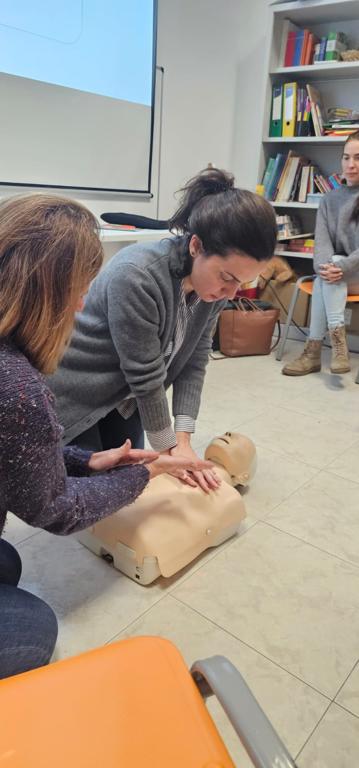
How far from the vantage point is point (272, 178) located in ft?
11.0

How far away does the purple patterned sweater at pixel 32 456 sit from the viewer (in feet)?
2.15

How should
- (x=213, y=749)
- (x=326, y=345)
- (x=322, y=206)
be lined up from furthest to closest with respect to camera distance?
(x=326, y=345) < (x=322, y=206) < (x=213, y=749)

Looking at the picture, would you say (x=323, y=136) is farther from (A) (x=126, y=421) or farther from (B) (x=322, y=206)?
(A) (x=126, y=421)

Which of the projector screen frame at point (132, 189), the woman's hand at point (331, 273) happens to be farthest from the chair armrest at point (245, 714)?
the woman's hand at point (331, 273)

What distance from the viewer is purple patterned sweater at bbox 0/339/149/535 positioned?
66cm

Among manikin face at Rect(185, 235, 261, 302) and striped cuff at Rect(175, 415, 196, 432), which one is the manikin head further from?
manikin face at Rect(185, 235, 261, 302)

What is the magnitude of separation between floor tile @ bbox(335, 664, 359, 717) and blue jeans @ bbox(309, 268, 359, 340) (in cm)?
195

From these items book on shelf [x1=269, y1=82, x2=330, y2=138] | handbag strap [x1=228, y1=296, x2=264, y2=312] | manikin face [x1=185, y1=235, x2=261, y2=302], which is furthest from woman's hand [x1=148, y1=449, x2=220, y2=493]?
book on shelf [x1=269, y1=82, x2=330, y2=138]

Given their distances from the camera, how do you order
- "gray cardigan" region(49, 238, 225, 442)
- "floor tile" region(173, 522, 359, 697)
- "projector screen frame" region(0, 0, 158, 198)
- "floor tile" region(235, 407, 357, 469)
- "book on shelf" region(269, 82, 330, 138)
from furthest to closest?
"book on shelf" region(269, 82, 330, 138), "projector screen frame" region(0, 0, 158, 198), "floor tile" region(235, 407, 357, 469), "gray cardigan" region(49, 238, 225, 442), "floor tile" region(173, 522, 359, 697)

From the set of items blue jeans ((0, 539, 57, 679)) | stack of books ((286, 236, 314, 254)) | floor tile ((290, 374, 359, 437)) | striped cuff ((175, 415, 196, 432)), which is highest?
stack of books ((286, 236, 314, 254))

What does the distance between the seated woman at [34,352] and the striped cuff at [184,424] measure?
641 mm

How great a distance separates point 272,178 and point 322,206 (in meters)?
0.58

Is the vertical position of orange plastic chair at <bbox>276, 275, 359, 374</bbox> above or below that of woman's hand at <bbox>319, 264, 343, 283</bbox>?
below

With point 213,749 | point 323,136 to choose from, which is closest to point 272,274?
point 323,136
